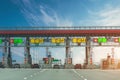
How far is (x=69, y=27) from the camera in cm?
9550

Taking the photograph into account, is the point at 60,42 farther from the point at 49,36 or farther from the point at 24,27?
the point at 24,27

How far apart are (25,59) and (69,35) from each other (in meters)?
11.5

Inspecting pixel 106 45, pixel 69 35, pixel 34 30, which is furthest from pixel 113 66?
pixel 34 30

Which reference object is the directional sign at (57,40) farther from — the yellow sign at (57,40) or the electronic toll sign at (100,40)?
the electronic toll sign at (100,40)

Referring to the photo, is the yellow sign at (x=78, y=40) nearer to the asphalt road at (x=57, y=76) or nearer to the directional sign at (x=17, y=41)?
the directional sign at (x=17, y=41)

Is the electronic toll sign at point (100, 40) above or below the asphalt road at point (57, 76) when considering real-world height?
above

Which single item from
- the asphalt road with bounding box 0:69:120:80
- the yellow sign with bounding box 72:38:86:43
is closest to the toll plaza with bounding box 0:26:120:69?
the yellow sign with bounding box 72:38:86:43

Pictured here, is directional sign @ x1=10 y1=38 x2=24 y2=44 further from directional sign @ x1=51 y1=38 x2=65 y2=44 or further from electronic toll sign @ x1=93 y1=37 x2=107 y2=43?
electronic toll sign @ x1=93 y1=37 x2=107 y2=43

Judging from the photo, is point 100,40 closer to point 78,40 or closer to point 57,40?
point 78,40

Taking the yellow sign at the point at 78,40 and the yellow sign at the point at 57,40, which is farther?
the yellow sign at the point at 57,40

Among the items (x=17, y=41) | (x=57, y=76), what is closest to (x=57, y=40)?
(x=17, y=41)

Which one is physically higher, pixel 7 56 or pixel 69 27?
pixel 69 27

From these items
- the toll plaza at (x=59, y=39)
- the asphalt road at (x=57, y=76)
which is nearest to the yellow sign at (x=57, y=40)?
the toll plaza at (x=59, y=39)

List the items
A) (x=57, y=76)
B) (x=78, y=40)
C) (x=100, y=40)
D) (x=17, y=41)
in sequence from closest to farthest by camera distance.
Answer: (x=57, y=76) < (x=100, y=40) < (x=78, y=40) < (x=17, y=41)
